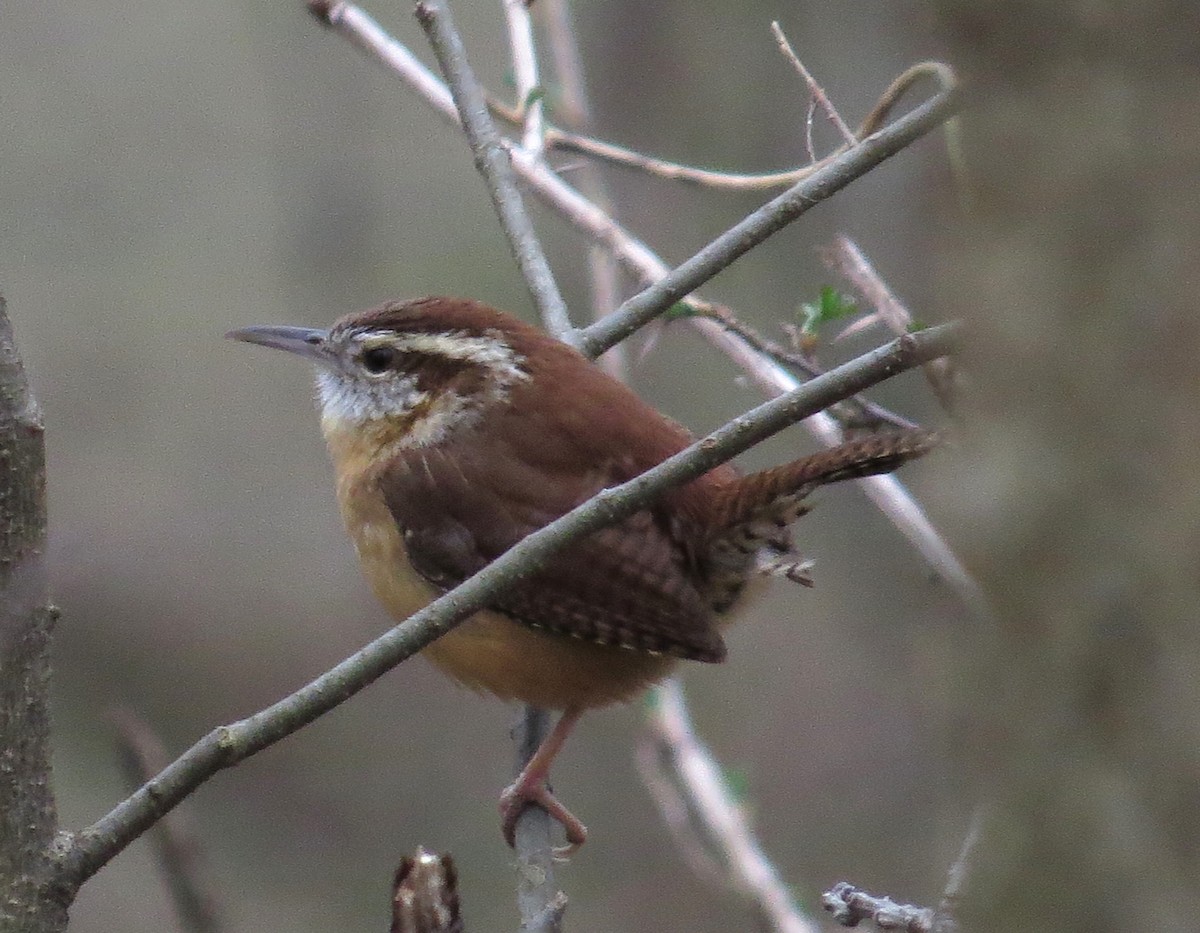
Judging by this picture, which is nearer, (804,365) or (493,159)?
(804,365)

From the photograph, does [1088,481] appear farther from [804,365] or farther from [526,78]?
[526,78]

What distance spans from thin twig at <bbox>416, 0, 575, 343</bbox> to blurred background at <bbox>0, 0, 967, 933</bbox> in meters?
0.93

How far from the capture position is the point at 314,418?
12.5 m

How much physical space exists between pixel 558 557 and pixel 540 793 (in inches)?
20.1

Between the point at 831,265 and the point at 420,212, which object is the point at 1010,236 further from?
the point at 420,212

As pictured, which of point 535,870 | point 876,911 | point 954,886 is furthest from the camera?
point 535,870

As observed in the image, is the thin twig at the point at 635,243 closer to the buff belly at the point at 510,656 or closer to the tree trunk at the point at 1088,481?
the buff belly at the point at 510,656

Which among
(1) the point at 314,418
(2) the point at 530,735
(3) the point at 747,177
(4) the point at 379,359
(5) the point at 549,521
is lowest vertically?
(2) the point at 530,735

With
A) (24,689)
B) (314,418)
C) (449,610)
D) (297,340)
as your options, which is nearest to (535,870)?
(449,610)

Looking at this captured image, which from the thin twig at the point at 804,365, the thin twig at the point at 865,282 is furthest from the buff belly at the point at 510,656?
the thin twig at the point at 865,282

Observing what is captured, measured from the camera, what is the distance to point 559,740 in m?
3.84

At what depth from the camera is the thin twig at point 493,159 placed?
360cm

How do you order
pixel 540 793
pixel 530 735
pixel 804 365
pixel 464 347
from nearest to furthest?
1. pixel 804 365
2. pixel 540 793
3. pixel 530 735
4. pixel 464 347

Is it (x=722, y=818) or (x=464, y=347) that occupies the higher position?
(x=464, y=347)
